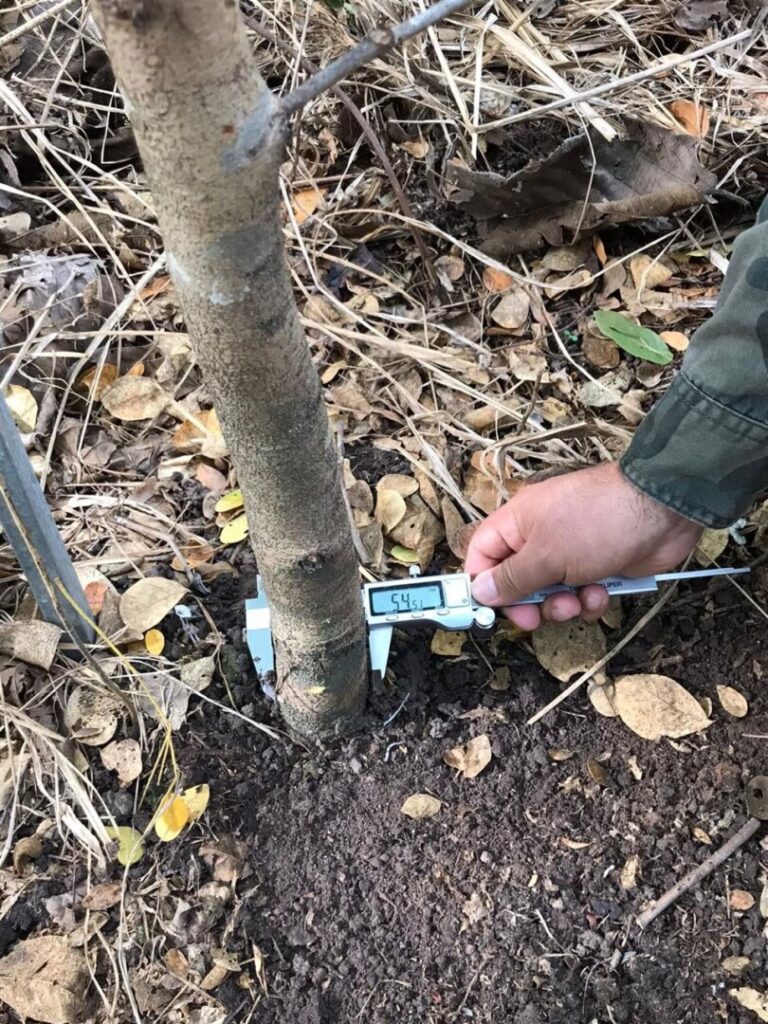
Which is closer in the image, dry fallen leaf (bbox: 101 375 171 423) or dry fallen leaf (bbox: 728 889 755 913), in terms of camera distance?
dry fallen leaf (bbox: 728 889 755 913)

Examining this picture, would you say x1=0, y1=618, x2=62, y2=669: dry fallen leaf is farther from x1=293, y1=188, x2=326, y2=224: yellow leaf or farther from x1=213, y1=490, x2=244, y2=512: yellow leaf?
x1=293, y1=188, x2=326, y2=224: yellow leaf

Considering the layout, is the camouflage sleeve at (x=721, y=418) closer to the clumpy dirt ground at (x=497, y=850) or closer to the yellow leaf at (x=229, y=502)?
the clumpy dirt ground at (x=497, y=850)

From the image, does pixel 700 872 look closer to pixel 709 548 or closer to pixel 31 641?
pixel 709 548

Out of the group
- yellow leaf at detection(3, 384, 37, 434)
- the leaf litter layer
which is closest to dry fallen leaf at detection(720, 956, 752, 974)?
the leaf litter layer

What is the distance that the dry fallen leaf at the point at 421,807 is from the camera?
1.14 m

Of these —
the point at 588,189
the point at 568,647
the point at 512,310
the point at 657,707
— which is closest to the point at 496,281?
the point at 512,310

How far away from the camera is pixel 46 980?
3.26 ft

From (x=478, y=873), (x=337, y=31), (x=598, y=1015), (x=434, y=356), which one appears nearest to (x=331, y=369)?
(x=434, y=356)

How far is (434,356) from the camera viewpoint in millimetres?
1494

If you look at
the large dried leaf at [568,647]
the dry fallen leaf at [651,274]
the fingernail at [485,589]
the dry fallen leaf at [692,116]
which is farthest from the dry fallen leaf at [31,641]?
the dry fallen leaf at [692,116]

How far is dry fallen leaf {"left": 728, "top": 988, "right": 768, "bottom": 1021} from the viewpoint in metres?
0.99

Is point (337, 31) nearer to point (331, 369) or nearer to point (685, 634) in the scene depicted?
point (331, 369)

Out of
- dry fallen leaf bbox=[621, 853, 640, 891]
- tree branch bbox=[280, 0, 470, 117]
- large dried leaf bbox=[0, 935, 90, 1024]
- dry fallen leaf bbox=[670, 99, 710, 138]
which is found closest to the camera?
tree branch bbox=[280, 0, 470, 117]

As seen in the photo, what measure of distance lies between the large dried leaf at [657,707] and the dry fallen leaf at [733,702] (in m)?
0.04
